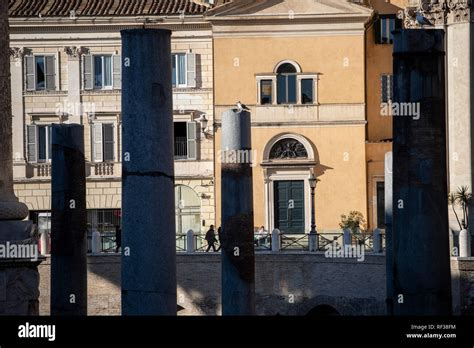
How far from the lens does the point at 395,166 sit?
21.5m

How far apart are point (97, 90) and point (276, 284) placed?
35.3 feet

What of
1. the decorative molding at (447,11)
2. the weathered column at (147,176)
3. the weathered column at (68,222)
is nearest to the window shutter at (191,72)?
the decorative molding at (447,11)

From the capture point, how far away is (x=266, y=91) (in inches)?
2114

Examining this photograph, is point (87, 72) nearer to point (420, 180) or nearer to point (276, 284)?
point (276, 284)

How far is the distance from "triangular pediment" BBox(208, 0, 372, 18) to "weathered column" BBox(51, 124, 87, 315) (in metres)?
22.8

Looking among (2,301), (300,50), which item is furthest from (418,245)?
(300,50)

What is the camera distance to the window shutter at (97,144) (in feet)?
176

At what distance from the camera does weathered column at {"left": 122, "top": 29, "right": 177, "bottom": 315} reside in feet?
72.0

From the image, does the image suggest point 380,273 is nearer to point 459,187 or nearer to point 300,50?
point 459,187

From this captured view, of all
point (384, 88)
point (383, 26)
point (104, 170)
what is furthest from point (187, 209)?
point (383, 26)

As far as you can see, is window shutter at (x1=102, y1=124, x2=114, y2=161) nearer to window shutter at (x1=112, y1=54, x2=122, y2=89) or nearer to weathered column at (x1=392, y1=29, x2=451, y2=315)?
window shutter at (x1=112, y1=54, x2=122, y2=89)

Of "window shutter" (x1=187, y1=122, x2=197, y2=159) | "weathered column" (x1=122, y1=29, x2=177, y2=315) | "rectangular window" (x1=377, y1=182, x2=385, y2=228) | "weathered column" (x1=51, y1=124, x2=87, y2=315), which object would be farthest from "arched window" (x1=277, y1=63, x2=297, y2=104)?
"weathered column" (x1=122, y1=29, x2=177, y2=315)

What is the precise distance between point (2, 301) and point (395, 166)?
5247mm

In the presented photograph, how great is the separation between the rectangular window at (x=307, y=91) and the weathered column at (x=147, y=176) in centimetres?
3143
